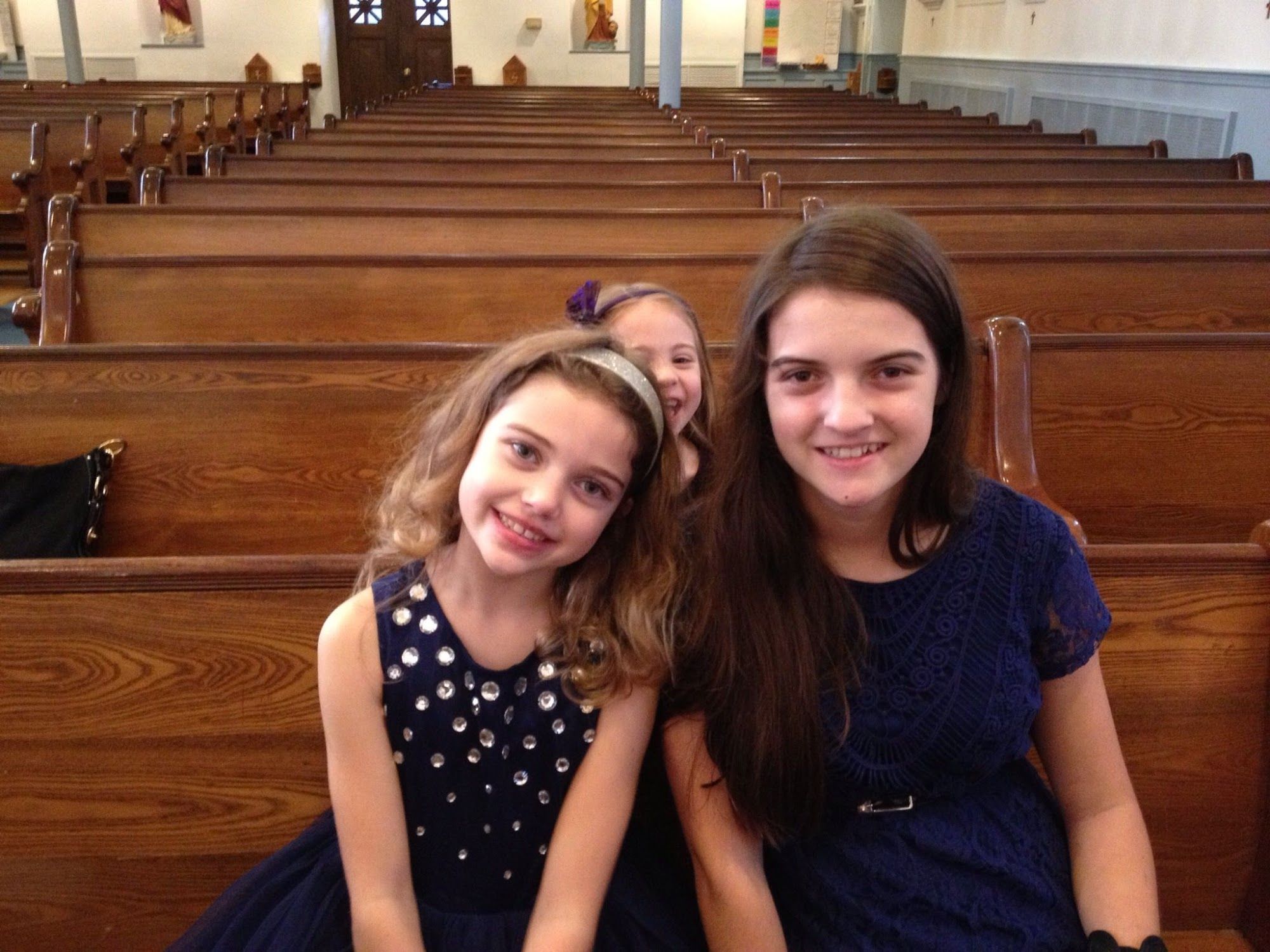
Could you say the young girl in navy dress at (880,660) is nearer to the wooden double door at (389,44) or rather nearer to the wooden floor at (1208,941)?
the wooden floor at (1208,941)

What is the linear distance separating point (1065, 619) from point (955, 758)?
199 millimetres

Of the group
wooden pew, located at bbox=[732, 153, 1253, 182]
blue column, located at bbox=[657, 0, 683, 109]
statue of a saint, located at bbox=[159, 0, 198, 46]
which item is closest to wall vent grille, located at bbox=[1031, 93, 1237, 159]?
wooden pew, located at bbox=[732, 153, 1253, 182]

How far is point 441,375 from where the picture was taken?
6.89 feet

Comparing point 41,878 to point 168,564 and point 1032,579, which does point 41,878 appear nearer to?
point 168,564

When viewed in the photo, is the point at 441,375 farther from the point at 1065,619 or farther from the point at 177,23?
the point at 177,23

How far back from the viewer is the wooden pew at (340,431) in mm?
1983

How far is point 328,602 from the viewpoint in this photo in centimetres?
134

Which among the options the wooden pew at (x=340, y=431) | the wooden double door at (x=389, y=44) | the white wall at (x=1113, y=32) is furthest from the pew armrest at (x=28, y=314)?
the wooden double door at (x=389, y=44)

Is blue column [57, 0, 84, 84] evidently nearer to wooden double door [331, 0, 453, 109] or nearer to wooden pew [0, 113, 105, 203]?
wooden double door [331, 0, 453, 109]

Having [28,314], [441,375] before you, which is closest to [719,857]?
[441,375]

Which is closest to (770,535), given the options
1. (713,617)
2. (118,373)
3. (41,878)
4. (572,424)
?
(713,617)

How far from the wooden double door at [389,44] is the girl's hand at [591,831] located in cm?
1472

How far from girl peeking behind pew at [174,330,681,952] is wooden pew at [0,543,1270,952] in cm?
14

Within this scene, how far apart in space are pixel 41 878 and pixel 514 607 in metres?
0.70
